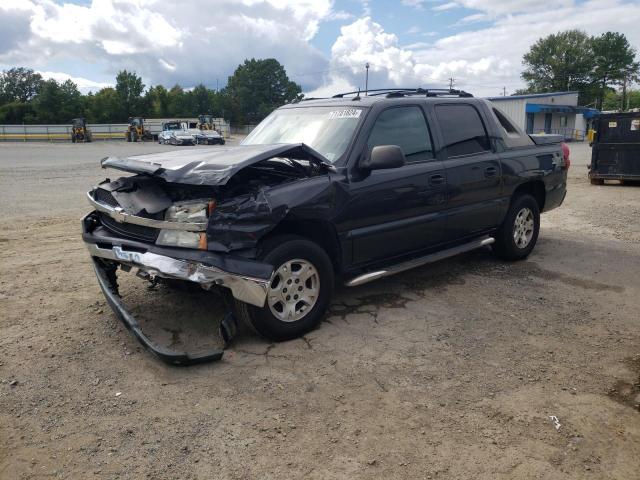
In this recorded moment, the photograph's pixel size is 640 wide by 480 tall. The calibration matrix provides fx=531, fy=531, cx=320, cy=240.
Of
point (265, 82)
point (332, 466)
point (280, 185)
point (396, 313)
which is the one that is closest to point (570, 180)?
point (396, 313)

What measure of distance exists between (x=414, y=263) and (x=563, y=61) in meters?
93.5

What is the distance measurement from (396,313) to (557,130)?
55.9 meters

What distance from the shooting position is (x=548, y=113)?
172ft

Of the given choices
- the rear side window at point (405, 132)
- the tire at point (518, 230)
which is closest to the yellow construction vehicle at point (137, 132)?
the tire at point (518, 230)

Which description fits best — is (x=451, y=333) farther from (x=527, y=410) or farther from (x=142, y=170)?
(x=142, y=170)

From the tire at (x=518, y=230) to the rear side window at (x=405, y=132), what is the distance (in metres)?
1.64

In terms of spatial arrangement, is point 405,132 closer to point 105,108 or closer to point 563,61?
point 105,108

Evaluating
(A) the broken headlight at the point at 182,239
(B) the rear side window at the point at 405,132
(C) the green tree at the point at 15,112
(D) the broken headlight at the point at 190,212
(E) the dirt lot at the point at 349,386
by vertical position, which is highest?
(C) the green tree at the point at 15,112

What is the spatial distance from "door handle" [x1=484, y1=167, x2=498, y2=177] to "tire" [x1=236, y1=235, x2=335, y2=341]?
2381 mm

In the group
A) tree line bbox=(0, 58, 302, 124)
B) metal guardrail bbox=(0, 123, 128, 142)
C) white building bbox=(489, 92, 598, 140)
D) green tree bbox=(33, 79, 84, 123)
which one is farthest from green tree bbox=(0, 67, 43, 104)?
white building bbox=(489, 92, 598, 140)

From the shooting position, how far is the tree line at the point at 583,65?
8525 cm

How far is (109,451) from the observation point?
2758mm

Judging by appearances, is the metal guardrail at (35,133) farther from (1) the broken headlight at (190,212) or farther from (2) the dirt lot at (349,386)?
(1) the broken headlight at (190,212)

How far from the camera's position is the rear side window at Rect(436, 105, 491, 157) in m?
5.31
